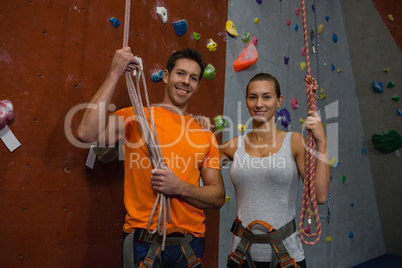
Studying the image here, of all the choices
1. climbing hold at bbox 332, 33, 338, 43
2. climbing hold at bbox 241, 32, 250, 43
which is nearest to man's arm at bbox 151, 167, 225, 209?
climbing hold at bbox 241, 32, 250, 43

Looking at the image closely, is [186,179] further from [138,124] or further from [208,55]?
[208,55]

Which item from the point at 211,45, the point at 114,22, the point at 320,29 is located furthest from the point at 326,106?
the point at 114,22

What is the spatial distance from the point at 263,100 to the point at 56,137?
901 mm

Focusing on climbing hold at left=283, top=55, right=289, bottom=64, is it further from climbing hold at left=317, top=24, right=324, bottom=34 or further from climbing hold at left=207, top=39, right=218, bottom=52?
climbing hold at left=207, top=39, right=218, bottom=52

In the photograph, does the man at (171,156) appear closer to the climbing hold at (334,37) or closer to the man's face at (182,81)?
the man's face at (182,81)

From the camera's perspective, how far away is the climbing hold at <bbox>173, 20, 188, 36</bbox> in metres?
1.78

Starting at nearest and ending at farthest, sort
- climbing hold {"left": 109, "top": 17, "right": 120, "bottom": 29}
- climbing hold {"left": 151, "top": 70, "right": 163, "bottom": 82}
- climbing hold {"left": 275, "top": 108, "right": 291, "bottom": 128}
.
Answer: climbing hold {"left": 109, "top": 17, "right": 120, "bottom": 29} < climbing hold {"left": 151, "top": 70, "right": 163, "bottom": 82} < climbing hold {"left": 275, "top": 108, "right": 291, "bottom": 128}

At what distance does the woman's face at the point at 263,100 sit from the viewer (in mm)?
1373

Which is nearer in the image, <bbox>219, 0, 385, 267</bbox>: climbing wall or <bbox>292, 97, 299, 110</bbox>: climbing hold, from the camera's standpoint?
<bbox>219, 0, 385, 267</bbox>: climbing wall

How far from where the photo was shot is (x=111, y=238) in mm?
1446

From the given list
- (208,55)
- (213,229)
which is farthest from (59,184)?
(208,55)

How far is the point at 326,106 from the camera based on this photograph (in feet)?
10.7

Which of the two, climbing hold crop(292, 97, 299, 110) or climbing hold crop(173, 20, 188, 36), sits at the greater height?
climbing hold crop(173, 20, 188, 36)

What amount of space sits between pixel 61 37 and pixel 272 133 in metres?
1.01
